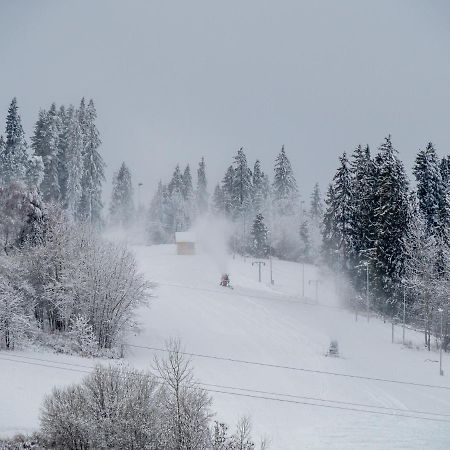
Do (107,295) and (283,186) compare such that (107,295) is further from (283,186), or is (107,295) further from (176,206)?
(176,206)

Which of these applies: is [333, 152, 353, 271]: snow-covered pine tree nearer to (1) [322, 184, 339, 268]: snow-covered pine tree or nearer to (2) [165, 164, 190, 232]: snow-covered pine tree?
(1) [322, 184, 339, 268]: snow-covered pine tree

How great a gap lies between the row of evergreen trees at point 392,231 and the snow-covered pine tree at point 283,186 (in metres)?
39.1

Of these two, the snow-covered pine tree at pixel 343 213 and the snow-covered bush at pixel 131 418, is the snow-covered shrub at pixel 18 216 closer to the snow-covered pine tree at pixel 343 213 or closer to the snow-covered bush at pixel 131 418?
the snow-covered bush at pixel 131 418

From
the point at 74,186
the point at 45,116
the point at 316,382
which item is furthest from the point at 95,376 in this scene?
the point at 45,116

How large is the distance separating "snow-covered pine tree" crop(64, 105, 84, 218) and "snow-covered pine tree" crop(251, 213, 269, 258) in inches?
1200

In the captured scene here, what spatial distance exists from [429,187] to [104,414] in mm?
49053

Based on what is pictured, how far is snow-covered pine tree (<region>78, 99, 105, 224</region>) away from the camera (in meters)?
77.4

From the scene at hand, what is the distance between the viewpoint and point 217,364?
34.0 m

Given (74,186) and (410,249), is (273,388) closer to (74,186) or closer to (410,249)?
(410,249)

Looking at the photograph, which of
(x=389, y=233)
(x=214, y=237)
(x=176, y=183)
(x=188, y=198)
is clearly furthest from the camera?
(x=176, y=183)

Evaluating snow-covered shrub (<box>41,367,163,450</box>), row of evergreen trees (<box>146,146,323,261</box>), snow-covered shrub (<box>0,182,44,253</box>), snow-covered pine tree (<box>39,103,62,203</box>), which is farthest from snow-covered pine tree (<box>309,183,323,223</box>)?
snow-covered shrub (<box>41,367,163,450</box>)

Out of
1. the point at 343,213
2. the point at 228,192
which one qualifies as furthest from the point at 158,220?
the point at 343,213

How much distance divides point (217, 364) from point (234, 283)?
95.6 ft

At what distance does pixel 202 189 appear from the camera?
124 metres
